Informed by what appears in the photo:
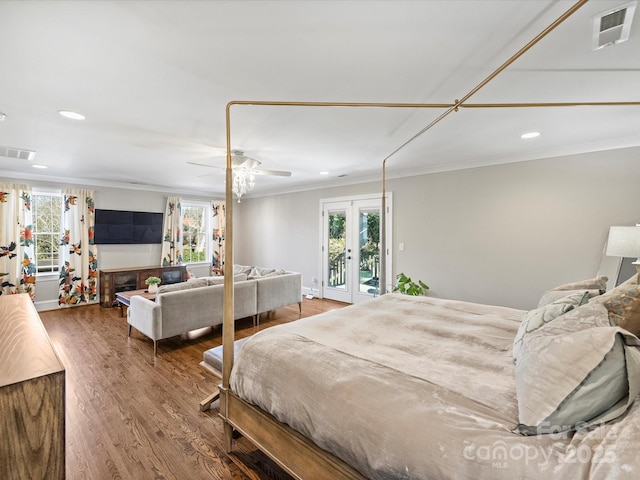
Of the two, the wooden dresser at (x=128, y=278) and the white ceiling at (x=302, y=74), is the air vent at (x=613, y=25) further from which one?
the wooden dresser at (x=128, y=278)

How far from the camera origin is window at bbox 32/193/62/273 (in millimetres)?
5273

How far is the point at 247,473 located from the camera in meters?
1.79

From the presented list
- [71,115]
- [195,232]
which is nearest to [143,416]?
[71,115]

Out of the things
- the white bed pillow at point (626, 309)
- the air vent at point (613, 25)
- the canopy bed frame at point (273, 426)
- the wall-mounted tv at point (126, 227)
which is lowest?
the canopy bed frame at point (273, 426)

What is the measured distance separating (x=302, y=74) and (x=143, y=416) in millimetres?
2773

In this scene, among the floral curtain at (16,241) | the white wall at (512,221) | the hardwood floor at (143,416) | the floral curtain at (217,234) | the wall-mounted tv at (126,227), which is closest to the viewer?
the hardwood floor at (143,416)

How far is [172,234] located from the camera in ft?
22.2

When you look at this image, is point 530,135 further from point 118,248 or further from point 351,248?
point 118,248

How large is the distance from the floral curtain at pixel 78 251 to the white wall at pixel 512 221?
5142mm

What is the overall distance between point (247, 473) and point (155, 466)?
57 cm

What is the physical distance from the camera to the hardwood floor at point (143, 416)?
5.95 ft

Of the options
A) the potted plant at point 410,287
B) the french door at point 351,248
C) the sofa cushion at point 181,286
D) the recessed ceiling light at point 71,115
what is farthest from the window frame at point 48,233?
the potted plant at point 410,287

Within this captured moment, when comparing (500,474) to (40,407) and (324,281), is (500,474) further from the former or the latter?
(324,281)

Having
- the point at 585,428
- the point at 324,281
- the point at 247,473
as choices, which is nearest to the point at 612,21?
the point at 585,428
